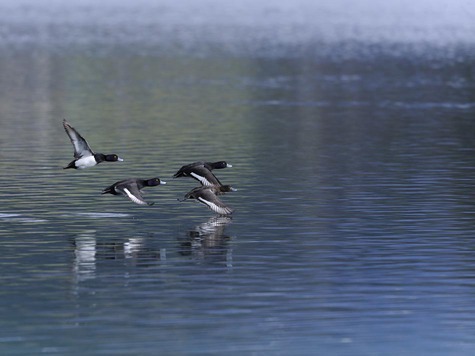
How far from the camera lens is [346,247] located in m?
38.0

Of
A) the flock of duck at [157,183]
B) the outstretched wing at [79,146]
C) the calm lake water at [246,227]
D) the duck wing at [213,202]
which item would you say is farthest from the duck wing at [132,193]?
the outstretched wing at [79,146]

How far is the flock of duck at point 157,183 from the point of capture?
42000mm

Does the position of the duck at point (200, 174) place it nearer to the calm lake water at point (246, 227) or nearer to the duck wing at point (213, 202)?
the calm lake water at point (246, 227)

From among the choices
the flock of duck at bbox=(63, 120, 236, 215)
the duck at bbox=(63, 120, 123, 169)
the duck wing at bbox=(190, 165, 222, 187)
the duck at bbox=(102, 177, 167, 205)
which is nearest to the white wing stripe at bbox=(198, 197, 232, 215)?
the flock of duck at bbox=(63, 120, 236, 215)

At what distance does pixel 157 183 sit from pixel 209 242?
483 centimetres

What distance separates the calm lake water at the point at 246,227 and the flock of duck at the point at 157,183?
728 millimetres

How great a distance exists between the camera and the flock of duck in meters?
42.0

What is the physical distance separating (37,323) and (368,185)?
23.3 m

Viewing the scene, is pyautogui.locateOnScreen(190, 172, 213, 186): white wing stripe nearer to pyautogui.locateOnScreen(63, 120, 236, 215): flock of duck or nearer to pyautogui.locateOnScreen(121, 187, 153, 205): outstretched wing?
pyautogui.locateOnScreen(63, 120, 236, 215): flock of duck

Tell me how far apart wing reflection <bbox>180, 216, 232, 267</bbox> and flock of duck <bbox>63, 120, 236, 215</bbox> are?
58 cm

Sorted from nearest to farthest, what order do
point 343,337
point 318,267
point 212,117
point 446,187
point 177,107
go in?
point 343,337
point 318,267
point 446,187
point 212,117
point 177,107

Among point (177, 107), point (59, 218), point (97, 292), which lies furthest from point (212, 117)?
point (97, 292)

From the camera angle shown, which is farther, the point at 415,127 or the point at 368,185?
the point at 415,127

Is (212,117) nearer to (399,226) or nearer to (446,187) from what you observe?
(446,187)
